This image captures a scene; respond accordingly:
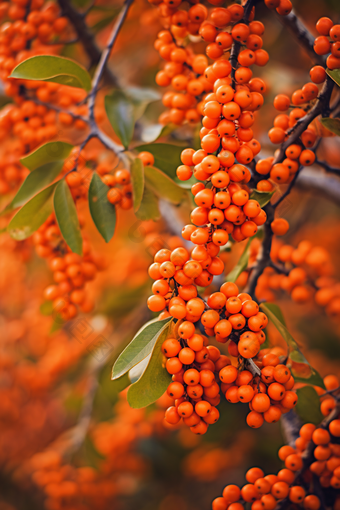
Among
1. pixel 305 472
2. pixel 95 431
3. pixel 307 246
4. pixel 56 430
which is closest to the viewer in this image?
pixel 305 472

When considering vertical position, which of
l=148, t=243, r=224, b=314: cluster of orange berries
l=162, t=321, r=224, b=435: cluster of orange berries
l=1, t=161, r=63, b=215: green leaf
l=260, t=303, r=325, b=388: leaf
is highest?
l=1, t=161, r=63, b=215: green leaf

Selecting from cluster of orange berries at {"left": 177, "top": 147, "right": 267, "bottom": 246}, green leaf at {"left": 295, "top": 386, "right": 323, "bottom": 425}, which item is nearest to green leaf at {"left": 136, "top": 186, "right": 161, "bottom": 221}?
cluster of orange berries at {"left": 177, "top": 147, "right": 267, "bottom": 246}

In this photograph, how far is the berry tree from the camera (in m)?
0.72

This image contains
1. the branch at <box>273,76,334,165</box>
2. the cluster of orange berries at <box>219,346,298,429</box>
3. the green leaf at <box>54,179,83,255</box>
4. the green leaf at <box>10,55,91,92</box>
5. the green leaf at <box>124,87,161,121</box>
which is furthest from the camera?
the green leaf at <box>124,87,161,121</box>

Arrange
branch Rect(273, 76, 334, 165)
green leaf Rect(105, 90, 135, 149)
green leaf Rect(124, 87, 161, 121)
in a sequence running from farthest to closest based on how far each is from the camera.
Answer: green leaf Rect(124, 87, 161, 121), green leaf Rect(105, 90, 135, 149), branch Rect(273, 76, 334, 165)

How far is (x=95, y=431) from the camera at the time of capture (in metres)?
2.09

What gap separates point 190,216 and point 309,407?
2.02 ft

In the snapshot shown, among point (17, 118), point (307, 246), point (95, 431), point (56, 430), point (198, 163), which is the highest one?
point (17, 118)

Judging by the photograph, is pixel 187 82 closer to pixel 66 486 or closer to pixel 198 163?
pixel 198 163

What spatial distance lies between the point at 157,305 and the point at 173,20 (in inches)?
31.9

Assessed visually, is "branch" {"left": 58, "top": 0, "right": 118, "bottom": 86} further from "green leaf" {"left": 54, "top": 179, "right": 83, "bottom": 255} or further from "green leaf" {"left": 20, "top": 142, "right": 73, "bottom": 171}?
"green leaf" {"left": 54, "top": 179, "right": 83, "bottom": 255}

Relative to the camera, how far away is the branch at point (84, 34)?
144 cm

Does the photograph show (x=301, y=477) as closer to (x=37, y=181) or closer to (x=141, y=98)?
(x=37, y=181)

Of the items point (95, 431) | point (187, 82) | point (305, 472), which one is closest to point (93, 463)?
point (95, 431)
